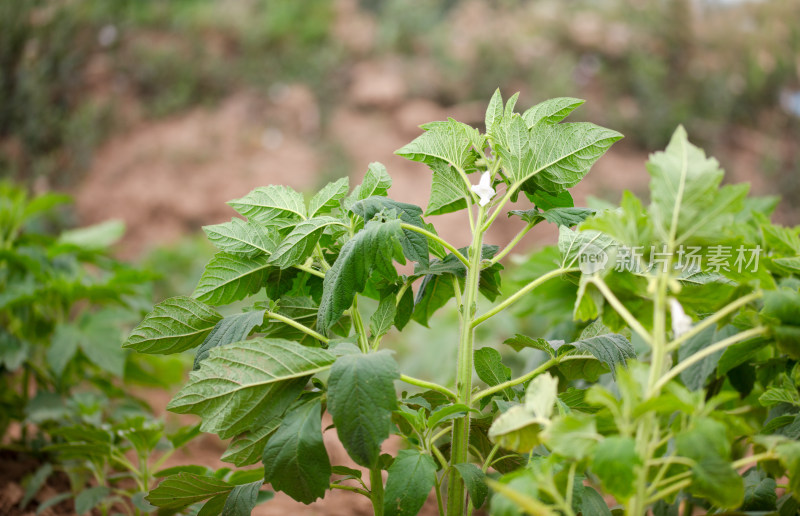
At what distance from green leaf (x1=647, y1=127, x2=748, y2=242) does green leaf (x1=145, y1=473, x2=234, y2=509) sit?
681 millimetres

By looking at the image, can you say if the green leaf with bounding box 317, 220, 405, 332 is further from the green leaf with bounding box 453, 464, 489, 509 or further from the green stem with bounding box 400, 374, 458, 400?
the green leaf with bounding box 453, 464, 489, 509

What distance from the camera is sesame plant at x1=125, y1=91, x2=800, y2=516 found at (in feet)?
1.97

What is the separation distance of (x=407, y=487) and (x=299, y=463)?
13 cm

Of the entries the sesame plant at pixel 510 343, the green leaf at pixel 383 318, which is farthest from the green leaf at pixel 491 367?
the green leaf at pixel 383 318

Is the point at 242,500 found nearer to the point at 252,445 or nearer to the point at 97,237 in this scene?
the point at 252,445

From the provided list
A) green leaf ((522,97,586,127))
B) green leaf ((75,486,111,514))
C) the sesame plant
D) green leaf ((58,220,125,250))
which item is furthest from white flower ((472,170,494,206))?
green leaf ((58,220,125,250))

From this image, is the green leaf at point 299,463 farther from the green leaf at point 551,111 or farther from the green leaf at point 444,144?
the green leaf at point 551,111

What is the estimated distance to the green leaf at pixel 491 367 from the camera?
0.89 m

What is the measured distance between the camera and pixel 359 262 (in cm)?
75

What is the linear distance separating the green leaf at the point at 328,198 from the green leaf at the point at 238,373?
243 millimetres

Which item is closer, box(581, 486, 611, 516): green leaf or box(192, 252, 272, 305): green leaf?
box(581, 486, 611, 516): green leaf

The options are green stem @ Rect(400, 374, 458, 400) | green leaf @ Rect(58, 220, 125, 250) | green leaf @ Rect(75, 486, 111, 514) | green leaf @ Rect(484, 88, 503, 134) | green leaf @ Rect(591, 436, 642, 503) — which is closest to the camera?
green leaf @ Rect(591, 436, 642, 503)

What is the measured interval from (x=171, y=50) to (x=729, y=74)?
4.74 metres

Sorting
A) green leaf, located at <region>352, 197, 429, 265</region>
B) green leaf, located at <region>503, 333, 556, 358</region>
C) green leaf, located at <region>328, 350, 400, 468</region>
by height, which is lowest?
green leaf, located at <region>328, 350, 400, 468</region>
